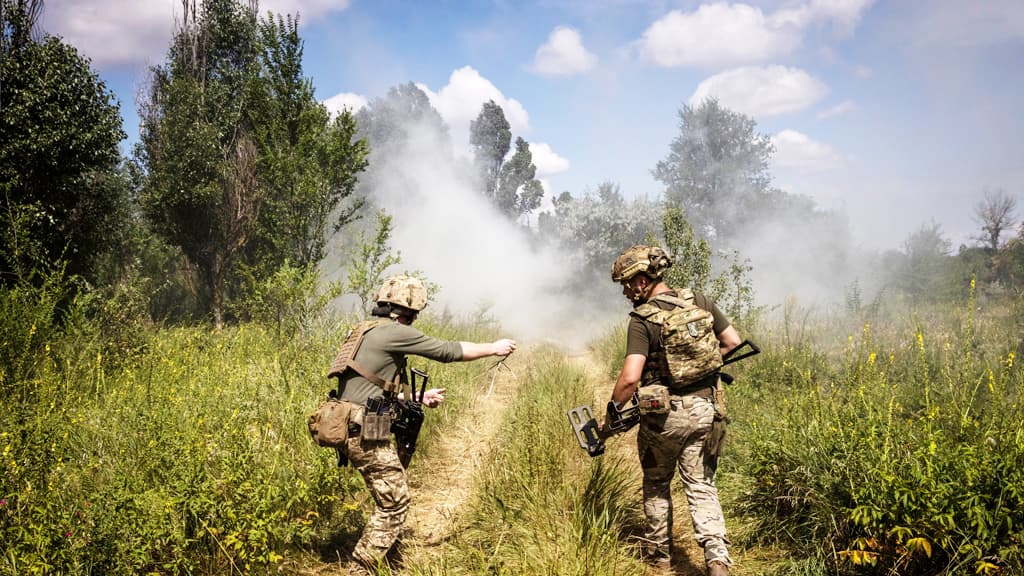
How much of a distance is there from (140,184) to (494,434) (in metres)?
16.2

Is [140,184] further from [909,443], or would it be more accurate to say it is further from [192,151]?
[909,443]

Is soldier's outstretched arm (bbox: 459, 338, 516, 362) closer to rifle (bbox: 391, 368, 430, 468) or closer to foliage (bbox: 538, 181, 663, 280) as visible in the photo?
rifle (bbox: 391, 368, 430, 468)

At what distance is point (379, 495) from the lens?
332 centimetres

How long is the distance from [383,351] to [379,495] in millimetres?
884

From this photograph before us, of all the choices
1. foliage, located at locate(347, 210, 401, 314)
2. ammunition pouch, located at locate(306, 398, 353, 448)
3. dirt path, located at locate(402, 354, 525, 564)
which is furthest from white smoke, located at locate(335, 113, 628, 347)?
ammunition pouch, located at locate(306, 398, 353, 448)

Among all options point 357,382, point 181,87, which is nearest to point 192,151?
point 181,87

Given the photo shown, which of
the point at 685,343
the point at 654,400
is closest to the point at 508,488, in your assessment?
the point at 654,400

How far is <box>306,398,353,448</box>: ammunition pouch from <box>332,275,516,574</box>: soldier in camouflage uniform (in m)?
0.05

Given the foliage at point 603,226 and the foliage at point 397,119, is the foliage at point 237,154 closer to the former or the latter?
the foliage at point 603,226

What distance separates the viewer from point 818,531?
134 inches

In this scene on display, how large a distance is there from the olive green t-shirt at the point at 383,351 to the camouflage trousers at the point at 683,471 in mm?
1340

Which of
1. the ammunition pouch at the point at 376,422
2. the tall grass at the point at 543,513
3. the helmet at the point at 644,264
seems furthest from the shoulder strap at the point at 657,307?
the ammunition pouch at the point at 376,422

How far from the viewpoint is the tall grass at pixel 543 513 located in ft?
10.1

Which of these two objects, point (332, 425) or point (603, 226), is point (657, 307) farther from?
point (603, 226)
